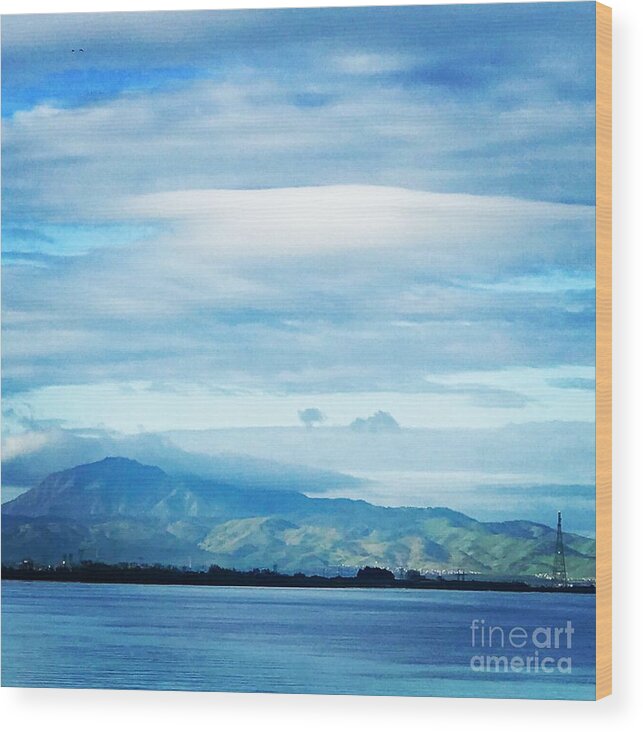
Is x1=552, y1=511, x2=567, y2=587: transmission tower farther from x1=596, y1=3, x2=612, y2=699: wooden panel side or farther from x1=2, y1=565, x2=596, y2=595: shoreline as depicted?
x1=596, y1=3, x2=612, y2=699: wooden panel side

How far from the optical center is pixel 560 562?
5.79 metres

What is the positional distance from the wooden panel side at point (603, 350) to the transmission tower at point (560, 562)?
5.1 inches

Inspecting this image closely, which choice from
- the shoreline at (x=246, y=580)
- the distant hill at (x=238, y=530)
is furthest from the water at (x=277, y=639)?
the distant hill at (x=238, y=530)

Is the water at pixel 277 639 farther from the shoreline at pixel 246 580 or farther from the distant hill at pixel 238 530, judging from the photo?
the distant hill at pixel 238 530

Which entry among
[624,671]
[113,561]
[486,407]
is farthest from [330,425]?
[624,671]

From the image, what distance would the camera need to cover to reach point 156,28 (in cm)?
600

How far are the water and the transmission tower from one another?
6 centimetres

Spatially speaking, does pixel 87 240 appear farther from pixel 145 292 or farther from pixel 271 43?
pixel 271 43

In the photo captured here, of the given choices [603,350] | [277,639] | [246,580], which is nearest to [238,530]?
[246,580]

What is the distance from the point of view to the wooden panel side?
5770mm

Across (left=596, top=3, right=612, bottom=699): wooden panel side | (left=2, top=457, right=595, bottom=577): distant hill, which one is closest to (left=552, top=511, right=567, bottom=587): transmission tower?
(left=2, top=457, right=595, bottom=577): distant hill

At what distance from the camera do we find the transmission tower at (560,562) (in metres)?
5.78

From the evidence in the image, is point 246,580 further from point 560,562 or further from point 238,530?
point 560,562

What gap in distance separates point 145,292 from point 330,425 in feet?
2.93
